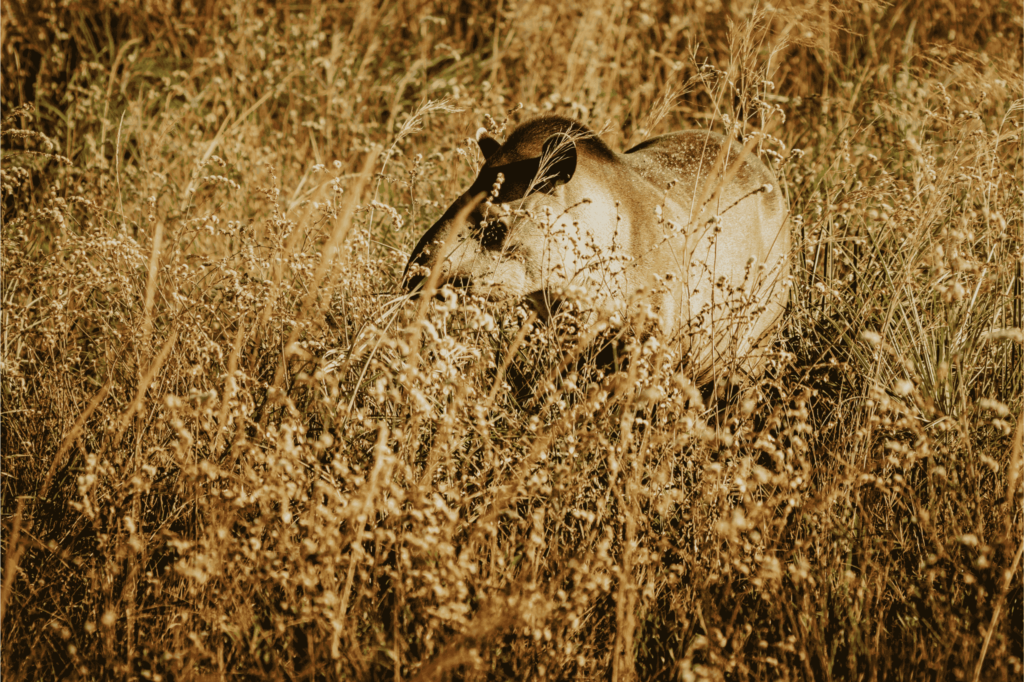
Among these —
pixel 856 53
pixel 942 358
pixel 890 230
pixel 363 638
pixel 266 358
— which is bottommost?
pixel 363 638

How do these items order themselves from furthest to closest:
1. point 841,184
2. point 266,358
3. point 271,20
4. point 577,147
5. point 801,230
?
point 271,20 < point 801,230 < point 577,147 < point 841,184 < point 266,358

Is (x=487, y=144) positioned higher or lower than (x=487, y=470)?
higher

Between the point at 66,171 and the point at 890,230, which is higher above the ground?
the point at 890,230

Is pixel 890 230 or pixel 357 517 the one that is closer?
pixel 357 517

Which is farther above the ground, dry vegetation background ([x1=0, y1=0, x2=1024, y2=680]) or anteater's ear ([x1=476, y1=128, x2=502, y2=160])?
anteater's ear ([x1=476, y1=128, x2=502, y2=160])

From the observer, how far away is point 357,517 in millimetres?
1808

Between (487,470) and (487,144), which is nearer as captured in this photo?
(487,470)

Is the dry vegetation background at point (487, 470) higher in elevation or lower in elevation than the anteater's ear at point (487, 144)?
lower

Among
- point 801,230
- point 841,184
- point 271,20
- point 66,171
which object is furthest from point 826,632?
point 271,20

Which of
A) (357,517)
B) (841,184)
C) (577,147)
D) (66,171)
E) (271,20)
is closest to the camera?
(357,517)

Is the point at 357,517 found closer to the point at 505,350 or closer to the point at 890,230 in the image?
the point at 505,350

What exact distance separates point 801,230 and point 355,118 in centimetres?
295

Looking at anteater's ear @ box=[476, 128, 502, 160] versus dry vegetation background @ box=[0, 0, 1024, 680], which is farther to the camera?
anteater's ear @ box=[476, 128, 502, 160]

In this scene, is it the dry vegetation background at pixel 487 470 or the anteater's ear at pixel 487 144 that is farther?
the anteater's ear at pixel 487 144
